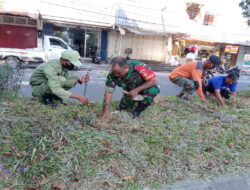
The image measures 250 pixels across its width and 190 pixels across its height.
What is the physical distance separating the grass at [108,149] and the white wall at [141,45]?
41.6 feet

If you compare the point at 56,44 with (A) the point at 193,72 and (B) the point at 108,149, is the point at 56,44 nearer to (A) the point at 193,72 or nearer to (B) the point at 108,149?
(A) the point at 193,72

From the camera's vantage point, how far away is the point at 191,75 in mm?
4773

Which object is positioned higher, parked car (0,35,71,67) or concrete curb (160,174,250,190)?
parked car (0,35,71,67)

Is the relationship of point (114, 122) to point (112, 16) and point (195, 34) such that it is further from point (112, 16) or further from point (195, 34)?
point (195, 34)

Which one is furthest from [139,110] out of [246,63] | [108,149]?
[246,63]

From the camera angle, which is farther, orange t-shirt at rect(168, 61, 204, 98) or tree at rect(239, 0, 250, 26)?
tree at rect(239, 0, 250, 26)

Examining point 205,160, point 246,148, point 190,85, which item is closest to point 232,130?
point 246,148

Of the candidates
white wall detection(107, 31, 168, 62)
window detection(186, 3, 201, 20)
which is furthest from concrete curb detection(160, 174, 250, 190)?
window detection(186, 3, 201, 20)

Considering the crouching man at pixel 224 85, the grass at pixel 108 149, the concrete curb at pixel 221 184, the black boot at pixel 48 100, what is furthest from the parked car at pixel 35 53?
the concrete curb at pixel 221 184

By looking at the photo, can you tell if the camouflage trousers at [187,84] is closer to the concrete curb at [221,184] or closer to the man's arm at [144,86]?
the man's arm at [144,86]

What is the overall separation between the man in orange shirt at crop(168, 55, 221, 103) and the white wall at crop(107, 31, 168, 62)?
11155 mm

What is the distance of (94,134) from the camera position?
253cm

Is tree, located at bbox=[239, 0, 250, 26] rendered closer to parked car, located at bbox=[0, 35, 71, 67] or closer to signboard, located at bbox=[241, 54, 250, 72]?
parked car, located at bbox=[0, 35, 71, 67]

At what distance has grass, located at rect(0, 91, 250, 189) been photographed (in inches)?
75.6
